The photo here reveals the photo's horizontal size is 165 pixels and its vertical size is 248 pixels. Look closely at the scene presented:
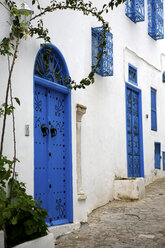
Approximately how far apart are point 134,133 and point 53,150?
4609 millimetres

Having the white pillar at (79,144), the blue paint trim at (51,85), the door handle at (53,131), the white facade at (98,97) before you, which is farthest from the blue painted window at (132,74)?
the door handle at (53,131)

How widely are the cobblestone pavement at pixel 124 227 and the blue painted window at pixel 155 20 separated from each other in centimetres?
539

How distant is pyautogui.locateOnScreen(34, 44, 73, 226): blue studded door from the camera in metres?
5.67

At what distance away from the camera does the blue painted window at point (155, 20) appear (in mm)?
11905

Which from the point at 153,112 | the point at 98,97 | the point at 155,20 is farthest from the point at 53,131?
the point at 155,20

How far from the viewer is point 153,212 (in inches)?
295

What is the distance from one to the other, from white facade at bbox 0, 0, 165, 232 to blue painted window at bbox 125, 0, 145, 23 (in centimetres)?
17

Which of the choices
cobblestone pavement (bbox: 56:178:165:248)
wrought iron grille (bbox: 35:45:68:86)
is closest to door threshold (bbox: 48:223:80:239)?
cobblestone pavement (bbox: 56:178:165:248)

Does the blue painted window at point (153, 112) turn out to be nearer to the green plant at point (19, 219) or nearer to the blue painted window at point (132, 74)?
the blue painted window at point (132, 74)

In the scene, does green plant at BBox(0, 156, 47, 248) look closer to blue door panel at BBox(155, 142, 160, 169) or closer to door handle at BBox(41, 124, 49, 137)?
door handle at BBox(41, 124, 49, 137)

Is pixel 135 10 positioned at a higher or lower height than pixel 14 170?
higher

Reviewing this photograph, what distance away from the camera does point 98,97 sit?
27.0 ft

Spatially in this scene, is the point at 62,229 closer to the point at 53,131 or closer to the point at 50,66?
the point at 53,131

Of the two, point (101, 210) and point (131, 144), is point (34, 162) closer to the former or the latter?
point (101, 210)
